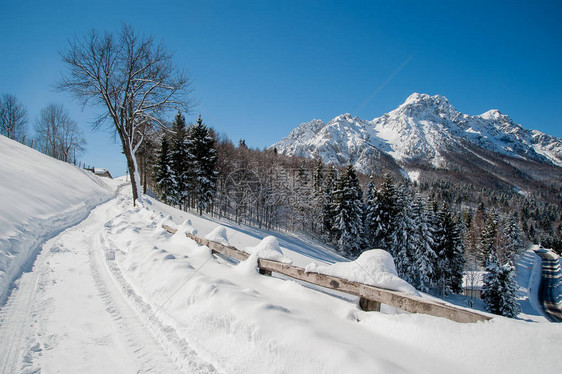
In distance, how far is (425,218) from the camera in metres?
33.8

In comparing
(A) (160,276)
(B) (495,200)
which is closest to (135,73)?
(A) (160,276)

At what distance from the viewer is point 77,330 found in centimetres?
337

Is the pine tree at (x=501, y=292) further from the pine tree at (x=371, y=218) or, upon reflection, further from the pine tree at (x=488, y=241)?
the pine tree at (x=488, y=241)

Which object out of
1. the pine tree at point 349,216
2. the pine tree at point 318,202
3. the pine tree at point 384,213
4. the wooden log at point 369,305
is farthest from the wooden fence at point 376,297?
the pine tree at point 318,202

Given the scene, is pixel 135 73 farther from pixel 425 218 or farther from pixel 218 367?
pixel 425 218

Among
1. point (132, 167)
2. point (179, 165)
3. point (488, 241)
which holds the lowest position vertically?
point (488, 241)

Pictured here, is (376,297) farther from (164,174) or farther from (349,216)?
(349,216)

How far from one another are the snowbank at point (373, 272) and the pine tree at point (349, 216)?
34.1 m

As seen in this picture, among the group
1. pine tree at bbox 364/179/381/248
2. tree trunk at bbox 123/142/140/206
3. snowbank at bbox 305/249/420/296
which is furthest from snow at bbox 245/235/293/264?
pine tree at bbox 364/179/381/248

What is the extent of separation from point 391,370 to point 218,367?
189cm

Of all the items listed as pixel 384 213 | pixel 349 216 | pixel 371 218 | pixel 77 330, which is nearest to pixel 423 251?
pixel 384 213

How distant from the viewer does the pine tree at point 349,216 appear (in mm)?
37094

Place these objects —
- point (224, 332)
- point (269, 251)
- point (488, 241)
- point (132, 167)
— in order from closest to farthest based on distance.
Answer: point (224, 332)
point (269, 251)
point (132, 167)
point (488, 241)

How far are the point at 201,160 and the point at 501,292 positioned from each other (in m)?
36.5
